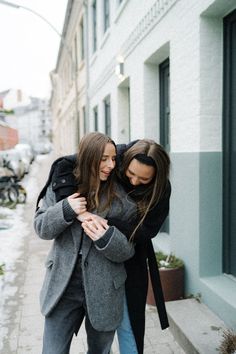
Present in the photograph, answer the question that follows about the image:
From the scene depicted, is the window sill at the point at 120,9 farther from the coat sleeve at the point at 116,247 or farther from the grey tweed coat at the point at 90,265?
the coat sleeve at the point at 116,247

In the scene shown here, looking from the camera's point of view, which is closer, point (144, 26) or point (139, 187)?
point (139, 187)

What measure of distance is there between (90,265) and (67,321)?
39 centimetres

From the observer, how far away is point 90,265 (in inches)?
81.6

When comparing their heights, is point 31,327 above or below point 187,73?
below

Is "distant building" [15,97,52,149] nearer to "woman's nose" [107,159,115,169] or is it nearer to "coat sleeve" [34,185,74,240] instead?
"coat sleeve" [34,185,74,240]

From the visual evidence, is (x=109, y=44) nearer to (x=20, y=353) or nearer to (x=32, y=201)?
(x=32, y=201)

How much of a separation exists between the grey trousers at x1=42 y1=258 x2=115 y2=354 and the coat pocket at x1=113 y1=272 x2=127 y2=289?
186 mm

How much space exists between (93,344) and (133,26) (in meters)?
5.62

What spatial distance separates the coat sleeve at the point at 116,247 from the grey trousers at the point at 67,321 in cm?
21

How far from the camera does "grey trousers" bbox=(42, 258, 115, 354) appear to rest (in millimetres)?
2135

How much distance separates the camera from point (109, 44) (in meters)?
9.00

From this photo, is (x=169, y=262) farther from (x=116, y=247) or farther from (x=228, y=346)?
(x=116, y=247)

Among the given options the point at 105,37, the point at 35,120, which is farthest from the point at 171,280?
the point at 35,120

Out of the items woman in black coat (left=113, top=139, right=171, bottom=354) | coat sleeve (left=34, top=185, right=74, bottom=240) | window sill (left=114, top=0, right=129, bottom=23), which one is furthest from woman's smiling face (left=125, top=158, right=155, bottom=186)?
window sill (left=114, top=0, right=129, bottom=23)
